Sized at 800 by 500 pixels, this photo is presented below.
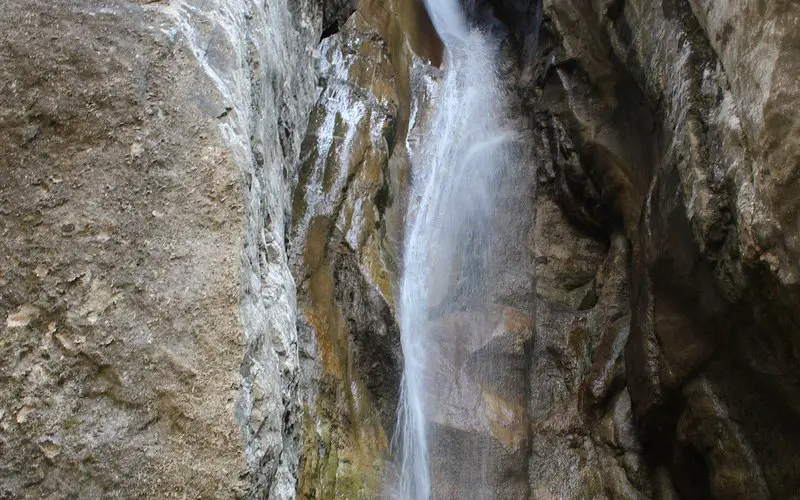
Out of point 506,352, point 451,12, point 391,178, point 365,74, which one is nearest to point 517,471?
point 506,352

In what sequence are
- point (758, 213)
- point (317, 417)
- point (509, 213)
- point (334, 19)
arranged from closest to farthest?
1. point (758, 213)
2. point (317, 417)
3. point (334, 19)
4. point (509, 213)

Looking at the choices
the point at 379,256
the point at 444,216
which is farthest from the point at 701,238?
the point at 444,216

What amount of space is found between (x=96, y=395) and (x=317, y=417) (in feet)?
8.99

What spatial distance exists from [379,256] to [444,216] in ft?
6.38

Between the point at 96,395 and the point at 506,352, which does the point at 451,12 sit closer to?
the point at 506,352

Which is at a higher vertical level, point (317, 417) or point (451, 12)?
point (451, 12)

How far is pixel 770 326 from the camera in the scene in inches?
149

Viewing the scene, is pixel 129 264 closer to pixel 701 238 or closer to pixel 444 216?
pixel 701 238

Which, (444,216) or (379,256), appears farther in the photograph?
(444,216)

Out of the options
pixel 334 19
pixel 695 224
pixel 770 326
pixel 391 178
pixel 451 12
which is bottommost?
pixel 770 326

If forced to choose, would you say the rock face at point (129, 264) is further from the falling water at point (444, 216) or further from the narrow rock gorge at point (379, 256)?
the falling water at point (444, 216)

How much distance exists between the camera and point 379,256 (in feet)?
20.0

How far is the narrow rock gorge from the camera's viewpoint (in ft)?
7.79

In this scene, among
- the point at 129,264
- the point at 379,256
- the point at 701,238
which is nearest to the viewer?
the point at 129,264
